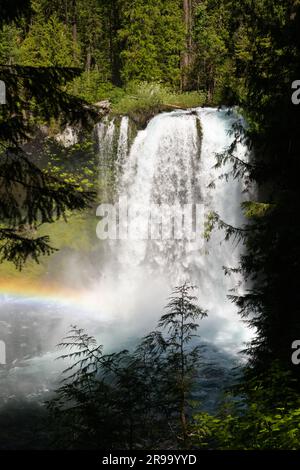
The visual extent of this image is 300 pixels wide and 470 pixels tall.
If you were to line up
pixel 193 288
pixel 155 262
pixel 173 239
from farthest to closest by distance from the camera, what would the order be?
pixel 155 262 → pixel 173 239 → pixel 193 288

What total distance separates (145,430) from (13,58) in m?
22.2

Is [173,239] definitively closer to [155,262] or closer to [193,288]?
[155,262]

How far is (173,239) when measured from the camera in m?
17.8

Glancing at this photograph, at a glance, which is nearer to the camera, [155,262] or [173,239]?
[173,239]

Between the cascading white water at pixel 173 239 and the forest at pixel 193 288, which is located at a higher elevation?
the cascading white water at pixel 173 239

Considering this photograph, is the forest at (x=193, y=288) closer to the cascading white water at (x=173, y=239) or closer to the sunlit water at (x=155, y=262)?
the sunlit water at (x=155, y=262)

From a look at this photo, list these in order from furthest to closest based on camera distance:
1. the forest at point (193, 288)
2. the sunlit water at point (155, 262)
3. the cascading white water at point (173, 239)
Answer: the cascading white water at point (173, 239), the sunlit water at point (155, 262), the forest at point (193, 288)

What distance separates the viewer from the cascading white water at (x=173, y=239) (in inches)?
657

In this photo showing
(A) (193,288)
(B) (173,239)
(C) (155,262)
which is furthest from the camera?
(C) (155,262)

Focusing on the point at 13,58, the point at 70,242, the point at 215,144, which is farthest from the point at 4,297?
the point at 13,58

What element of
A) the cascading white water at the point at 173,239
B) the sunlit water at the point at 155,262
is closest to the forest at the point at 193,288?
the sunlit water at the point at 155,262

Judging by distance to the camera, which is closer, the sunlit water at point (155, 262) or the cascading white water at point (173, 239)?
the sunlit water at point (155, 262)

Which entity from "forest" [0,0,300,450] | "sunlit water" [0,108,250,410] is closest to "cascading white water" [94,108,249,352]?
"sunlit water" [0,108,250,410]

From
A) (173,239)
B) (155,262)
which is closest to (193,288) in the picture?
(173,239)
